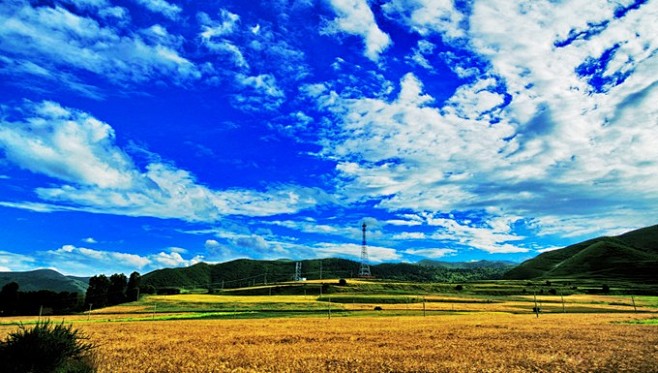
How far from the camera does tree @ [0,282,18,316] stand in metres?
108

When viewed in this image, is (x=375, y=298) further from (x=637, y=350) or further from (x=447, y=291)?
(x=637, y=350)

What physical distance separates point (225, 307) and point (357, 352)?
265ft

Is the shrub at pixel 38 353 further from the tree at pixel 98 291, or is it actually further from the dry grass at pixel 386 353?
the tree at pixel 98 291

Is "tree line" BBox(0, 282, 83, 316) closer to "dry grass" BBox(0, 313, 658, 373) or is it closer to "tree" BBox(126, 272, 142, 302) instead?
"tree" BBox(126, 272, 142, 302)

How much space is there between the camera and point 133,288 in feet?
442

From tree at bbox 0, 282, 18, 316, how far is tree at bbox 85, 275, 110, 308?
15.9 meters

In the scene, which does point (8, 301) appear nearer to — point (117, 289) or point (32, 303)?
point (32, 303)

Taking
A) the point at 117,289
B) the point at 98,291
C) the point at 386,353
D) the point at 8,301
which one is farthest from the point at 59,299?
the point at 386,353

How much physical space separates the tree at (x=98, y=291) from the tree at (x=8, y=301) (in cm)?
1589

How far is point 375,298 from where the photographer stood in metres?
123

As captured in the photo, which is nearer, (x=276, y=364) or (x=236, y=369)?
(x=236, y=369)

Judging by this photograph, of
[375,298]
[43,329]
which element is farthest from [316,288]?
[43,329]

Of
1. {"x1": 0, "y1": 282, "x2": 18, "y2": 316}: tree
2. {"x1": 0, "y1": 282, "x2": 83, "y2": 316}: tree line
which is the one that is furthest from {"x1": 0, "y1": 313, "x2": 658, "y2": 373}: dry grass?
{"x1": 0, "y1": 282, "x2": 18, "y2": 316}: tree

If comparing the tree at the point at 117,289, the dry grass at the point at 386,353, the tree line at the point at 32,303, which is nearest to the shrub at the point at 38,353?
the dry grass at the point at 386,353
